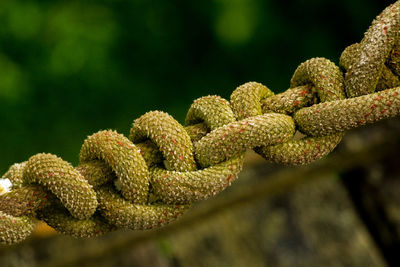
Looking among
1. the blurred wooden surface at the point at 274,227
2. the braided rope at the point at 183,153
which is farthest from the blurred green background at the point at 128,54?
the braided rope at the point at 183,153

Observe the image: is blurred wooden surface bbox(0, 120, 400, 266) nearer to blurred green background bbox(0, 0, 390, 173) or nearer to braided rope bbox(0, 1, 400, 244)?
blurred green background bbox(0, 0, 390, 173)

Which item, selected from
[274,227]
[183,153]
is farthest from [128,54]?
[183,153]

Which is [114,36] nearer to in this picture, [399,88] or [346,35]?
[346,35]

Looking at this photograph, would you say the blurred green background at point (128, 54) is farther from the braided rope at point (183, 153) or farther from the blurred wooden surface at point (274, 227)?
the braided rope at point (183, 153)

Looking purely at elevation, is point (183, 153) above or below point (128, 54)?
below

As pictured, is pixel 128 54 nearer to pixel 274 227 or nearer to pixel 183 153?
pixel 274 227
